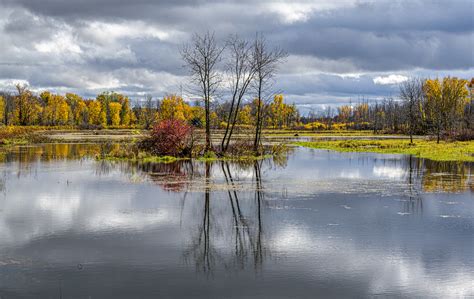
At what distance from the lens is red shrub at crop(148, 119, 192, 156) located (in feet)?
124

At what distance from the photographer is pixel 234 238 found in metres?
12.8

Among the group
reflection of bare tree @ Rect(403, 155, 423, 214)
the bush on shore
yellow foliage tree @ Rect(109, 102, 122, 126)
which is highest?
yellow foliage tree @ Rect(109, 102, 122, 126)

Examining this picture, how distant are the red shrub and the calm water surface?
1358 centimetres

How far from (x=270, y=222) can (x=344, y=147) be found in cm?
4056

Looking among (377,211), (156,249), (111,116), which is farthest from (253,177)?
(111,116)

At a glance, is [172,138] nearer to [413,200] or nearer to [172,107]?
[413,200]

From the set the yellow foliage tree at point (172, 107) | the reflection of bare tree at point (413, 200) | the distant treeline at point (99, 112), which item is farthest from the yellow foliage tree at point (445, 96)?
the reflection of bare tree at point (413, 200)

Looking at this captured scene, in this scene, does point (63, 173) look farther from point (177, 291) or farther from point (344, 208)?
point (177, 291)

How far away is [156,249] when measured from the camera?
1161 cm

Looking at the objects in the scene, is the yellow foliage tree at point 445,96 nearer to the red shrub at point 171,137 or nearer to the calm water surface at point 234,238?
the red shrub at point 171,137

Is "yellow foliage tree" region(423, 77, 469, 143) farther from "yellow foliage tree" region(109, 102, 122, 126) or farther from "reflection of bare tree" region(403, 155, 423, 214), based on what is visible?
"yellow foliage tree" region(109, 102, 122, 126)

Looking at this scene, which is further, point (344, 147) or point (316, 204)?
point (344, 147)

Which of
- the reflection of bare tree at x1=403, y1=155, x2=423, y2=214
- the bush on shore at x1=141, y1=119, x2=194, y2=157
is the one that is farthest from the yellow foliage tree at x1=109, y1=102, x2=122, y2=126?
the reflection of bare tree at x1=403, y1=155, x2=423, y2=214

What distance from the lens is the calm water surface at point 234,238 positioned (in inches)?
368
